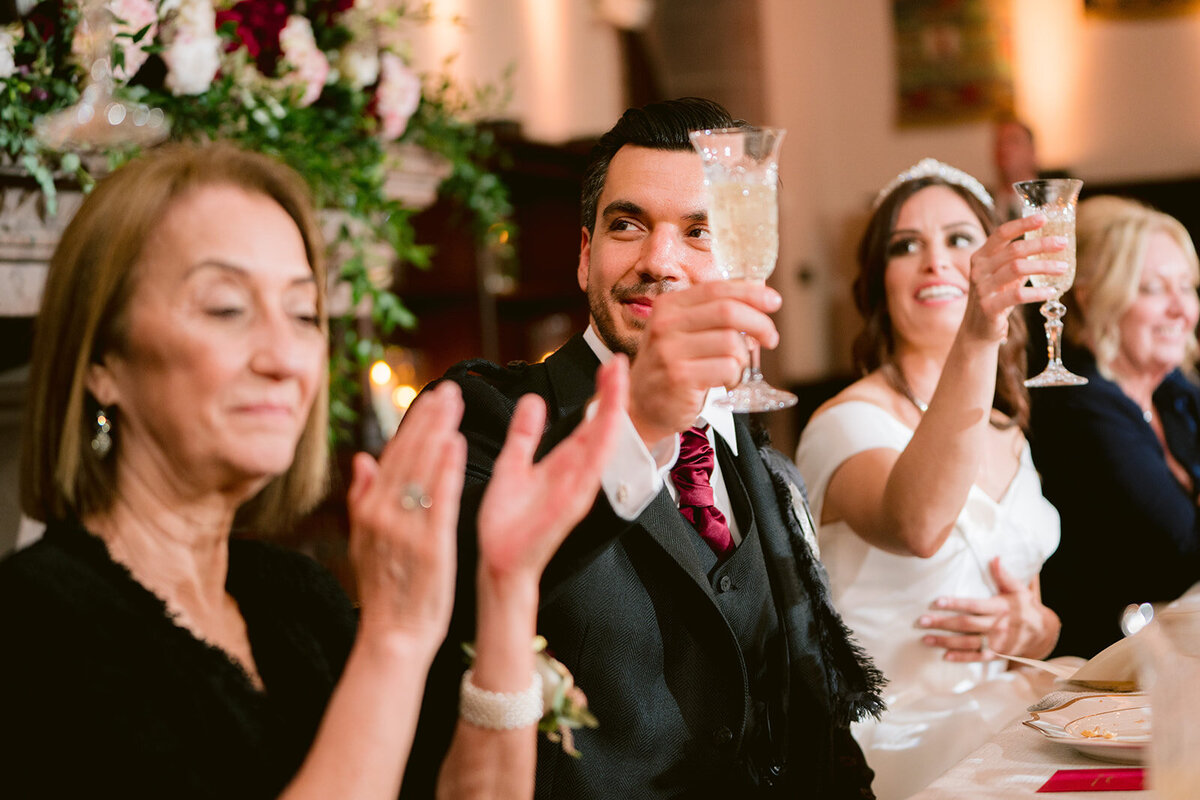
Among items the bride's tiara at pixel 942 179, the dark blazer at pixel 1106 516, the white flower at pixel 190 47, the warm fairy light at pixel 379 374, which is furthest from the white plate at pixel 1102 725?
the warm fairy light at pixel 379 374

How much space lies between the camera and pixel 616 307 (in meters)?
1.86

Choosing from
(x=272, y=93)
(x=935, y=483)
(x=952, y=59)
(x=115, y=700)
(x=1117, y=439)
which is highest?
(x=952, y=59)

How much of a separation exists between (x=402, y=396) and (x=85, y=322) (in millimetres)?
3159

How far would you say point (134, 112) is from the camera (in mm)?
2314

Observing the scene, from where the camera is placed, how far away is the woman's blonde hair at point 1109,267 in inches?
125

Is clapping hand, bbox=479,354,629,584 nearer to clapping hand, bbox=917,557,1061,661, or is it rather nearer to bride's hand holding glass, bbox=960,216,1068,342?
bride's hand holding glass, bbox=960,216,1068,342

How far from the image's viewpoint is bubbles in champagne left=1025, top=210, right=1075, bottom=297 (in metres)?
1.89

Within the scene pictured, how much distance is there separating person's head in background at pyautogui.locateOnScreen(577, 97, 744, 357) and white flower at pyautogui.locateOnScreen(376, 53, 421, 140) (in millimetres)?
1085

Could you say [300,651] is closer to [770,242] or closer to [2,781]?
[2,781]

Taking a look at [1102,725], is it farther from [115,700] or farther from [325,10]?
[325,10]

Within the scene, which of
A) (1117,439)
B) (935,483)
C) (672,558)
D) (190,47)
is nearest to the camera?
(672,558)

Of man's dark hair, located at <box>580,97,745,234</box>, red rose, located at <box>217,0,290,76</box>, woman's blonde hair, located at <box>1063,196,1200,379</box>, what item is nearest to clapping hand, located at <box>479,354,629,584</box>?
man's dark hair, located at <box>580,97,745,234</box>

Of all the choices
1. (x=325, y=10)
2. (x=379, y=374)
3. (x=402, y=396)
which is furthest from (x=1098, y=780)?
(x=402, y=396)

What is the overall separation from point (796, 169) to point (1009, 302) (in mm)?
6094
